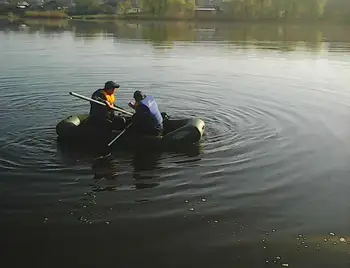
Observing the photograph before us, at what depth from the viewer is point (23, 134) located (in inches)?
568

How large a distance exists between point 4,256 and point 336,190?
6.98m

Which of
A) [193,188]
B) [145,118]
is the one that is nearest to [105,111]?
[145,118]

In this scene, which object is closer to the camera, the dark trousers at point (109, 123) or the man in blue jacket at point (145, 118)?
the man in blue jacket at point (145, 118)

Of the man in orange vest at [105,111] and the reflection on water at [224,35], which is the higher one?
the reflection on water at [224,35]

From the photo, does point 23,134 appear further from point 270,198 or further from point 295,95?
point 295,95

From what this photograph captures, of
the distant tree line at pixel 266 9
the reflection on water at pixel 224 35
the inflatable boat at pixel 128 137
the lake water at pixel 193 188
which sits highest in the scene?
the distant tree line at pixel 266 9

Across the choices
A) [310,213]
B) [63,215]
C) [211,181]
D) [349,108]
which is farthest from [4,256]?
[349,108]

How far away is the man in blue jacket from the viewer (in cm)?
1318

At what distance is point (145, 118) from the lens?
13.2m

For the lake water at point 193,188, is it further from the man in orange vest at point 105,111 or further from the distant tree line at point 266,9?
the distant tree line at point 266,9

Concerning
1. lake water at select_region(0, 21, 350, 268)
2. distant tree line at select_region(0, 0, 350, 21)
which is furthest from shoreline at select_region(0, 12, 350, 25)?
lake water at select_region(0, 21, 350, 268)

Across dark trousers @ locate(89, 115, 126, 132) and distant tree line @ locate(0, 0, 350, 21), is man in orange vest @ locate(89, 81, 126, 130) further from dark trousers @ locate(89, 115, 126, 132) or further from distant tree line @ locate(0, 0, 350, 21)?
distant tree line @ locate(0, 0, 350, 21)

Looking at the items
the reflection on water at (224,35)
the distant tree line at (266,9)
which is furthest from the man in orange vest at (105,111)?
the distant tree line at (266,9)

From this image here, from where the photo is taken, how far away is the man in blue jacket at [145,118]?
13180 mm
